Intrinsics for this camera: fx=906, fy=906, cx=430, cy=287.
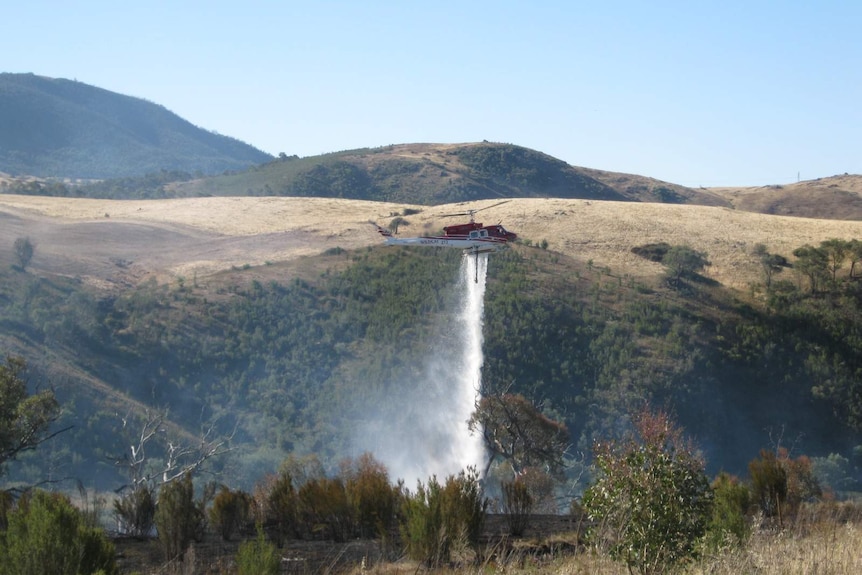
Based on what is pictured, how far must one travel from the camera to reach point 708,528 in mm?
10836

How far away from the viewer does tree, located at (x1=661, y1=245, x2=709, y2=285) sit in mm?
58156

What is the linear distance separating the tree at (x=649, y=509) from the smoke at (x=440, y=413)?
88.2ft

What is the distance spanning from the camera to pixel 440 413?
149ft

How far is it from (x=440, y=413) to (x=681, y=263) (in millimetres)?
22385

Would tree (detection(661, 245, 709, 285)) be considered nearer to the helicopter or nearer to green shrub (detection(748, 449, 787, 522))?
the helicopter

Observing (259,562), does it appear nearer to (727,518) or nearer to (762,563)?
(762,563)

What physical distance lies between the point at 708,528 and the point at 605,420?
116 feet

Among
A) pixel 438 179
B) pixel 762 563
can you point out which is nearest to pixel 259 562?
pixel 762 563

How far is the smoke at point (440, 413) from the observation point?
40.5m

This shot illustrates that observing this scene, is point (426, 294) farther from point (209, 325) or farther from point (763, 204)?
point (763, 204)

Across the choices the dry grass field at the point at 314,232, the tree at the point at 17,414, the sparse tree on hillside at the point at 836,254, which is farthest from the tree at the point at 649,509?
the sparse tree on hillside at the point at 836,254

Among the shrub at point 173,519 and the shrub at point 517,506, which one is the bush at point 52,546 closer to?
the shrub at point 173,519

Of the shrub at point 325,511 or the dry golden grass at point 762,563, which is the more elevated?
the dry golden grass at point 762,563

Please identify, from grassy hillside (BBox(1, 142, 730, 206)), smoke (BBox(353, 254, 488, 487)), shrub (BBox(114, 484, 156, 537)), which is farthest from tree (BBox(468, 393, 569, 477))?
grassy hillside (BBox(1, 142, 730, 206))
